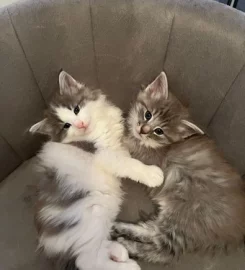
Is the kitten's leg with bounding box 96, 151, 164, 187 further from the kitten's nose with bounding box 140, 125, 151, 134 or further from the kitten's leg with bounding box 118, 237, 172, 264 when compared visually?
the kitten's leg with bounding box 118, 237, 172, 264

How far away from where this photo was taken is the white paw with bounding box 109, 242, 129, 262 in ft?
4.25

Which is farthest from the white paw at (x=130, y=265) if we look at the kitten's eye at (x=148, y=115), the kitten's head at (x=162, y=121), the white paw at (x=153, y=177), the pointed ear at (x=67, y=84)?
the pointed ear at (x=67, y=84)

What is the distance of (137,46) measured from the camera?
4.88 ft

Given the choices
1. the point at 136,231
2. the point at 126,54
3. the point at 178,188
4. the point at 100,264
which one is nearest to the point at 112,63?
the point at 126,54

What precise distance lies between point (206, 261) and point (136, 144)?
53 cm

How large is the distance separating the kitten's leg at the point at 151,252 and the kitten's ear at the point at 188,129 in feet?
1.45

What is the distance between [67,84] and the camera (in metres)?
1.48

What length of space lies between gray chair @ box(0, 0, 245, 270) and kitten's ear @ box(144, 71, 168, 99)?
0.08m

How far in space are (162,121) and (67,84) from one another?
0.42 m

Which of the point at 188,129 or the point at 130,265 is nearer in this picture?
the point at 130,265

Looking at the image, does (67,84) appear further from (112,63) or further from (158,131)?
(158,131)

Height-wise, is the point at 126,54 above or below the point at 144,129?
above

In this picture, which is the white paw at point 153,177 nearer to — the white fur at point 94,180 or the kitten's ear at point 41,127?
the white fur at point 94,180

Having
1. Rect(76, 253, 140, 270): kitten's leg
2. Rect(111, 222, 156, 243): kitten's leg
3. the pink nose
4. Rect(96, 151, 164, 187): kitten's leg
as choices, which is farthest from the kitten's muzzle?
Rect(76, 253, 140, 270): kitten's leg
